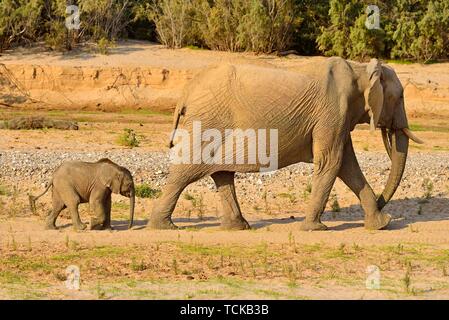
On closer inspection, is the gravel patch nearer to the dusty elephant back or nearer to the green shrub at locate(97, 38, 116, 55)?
the dusty elephant back

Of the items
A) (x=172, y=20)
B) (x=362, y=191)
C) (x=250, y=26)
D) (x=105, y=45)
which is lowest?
(x=362, y=191)

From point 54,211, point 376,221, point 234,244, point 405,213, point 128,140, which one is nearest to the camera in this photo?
point 234,244

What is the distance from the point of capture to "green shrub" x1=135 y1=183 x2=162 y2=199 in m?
15.7

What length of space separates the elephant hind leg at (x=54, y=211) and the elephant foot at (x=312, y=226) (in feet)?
9.70

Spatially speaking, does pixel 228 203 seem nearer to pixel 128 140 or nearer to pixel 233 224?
pixel 233 224

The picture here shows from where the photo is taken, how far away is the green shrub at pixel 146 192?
51.6 ft

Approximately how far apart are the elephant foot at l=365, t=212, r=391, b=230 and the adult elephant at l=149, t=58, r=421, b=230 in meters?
0.01

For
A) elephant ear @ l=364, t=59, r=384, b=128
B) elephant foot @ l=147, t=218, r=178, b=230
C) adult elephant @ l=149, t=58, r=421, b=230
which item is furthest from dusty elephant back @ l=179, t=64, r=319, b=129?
elephant foot @ l=147, t=218, r=178, b=230

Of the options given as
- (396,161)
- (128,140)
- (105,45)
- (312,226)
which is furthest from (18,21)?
(312,226)

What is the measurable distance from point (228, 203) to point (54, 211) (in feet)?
6.98

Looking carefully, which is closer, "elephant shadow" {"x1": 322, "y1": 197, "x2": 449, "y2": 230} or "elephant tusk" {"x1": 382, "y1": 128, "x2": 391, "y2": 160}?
"elephant tusk" {"x1": 382, "y1": 128, "x2": 391, "y2": 160}

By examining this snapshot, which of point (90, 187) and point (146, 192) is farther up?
point (90, 187)

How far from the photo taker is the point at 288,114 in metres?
13.0
